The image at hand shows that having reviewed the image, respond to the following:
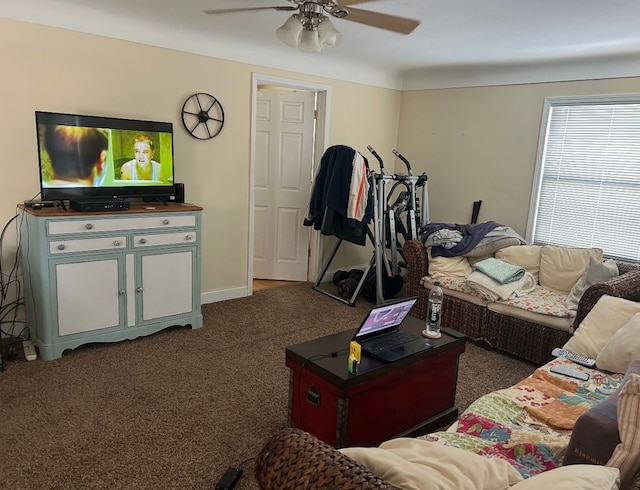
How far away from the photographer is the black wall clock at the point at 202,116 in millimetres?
4070

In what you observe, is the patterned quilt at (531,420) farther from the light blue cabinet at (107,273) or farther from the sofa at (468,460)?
the light blue cabinet at (107,273)

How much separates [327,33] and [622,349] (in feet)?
7.19

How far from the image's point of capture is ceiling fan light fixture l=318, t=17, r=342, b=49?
2.46 meters

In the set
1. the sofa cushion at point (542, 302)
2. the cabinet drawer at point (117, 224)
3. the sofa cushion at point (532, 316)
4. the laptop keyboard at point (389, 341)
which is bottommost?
the sofa cushion at point (532, 316)

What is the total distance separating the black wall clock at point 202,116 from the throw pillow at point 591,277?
319 cm

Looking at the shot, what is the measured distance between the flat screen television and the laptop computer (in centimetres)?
215

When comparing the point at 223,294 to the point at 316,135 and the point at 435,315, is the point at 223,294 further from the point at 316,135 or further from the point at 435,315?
the point at 435,315

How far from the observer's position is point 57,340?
3.19m

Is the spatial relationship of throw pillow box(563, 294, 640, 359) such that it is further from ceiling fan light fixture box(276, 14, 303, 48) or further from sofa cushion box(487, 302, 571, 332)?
ceiling fan light fixture box(276, 14, 303, 48)

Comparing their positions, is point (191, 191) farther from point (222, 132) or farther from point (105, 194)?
point (105, 194)

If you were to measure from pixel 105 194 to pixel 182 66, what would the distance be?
1.30 metres

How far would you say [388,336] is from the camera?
2570mm

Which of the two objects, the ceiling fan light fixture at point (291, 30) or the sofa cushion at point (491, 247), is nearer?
the ceiling fan light fixture at point (291, 30)

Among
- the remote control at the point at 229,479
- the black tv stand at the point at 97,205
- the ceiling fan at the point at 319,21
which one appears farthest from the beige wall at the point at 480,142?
the remote control at the point at 229,479
